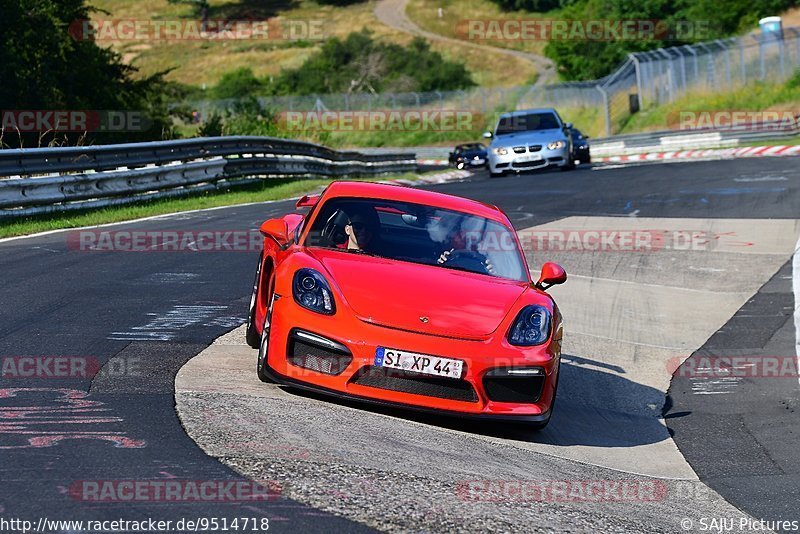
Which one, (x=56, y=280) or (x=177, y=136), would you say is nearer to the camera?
(x=56, y=280)

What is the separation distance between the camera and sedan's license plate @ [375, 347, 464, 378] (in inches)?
256

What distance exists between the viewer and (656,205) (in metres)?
20.3

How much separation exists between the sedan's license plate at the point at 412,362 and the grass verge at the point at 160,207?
373 inches

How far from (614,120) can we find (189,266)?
145 feet

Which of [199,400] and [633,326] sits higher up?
[199,400]

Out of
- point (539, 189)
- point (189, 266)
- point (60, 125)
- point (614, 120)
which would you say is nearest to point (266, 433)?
point (189, 266)

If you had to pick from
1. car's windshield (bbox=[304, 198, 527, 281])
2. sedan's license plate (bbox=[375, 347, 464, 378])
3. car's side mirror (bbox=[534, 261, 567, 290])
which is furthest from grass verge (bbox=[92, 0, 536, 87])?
sedan's license plate (bbox=[375, 347, 464, 378])

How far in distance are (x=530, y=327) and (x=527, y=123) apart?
75.2 feet

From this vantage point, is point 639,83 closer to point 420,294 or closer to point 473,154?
point 473,154

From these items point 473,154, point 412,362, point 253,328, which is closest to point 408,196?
point 253,328

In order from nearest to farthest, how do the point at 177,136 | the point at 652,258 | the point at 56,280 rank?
the point at 56,280, the point at 652,258, the point at 177,136

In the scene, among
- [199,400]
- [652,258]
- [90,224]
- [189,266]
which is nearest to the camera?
[199,400]

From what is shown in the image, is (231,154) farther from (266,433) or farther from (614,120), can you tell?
(614,120)

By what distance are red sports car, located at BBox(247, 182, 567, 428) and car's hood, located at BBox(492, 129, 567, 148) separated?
2142 centimetres
